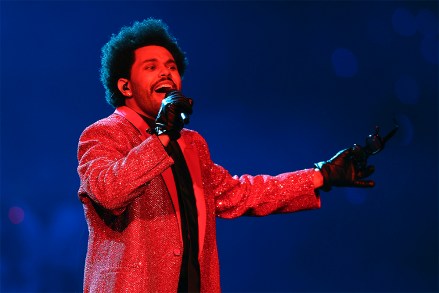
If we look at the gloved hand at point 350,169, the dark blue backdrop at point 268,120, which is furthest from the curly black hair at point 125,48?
the dark blue backdrop at point 268,120

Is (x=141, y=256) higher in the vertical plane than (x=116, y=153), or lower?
lower

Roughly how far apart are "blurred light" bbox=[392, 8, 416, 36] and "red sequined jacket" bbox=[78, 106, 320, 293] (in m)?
1.91

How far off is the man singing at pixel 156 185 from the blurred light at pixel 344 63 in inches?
55.7

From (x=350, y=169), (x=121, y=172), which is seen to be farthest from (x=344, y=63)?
(x=121, y=172)

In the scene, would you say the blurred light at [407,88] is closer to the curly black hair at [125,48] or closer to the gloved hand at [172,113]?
the curly black hair at [125,48]

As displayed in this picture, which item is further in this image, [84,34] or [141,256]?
[84,34]

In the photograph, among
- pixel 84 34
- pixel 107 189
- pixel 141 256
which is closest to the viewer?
pixel 107 189

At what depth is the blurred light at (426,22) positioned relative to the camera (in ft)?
11.4

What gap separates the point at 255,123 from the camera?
3482 mm

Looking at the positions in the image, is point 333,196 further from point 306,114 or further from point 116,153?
point 116,153

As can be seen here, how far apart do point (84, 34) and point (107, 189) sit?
2013 millimetres

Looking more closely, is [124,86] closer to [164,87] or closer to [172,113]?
[164,87]

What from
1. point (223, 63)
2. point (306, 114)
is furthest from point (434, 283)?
point (223, 63)

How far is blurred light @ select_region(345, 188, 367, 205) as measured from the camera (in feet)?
11.2
